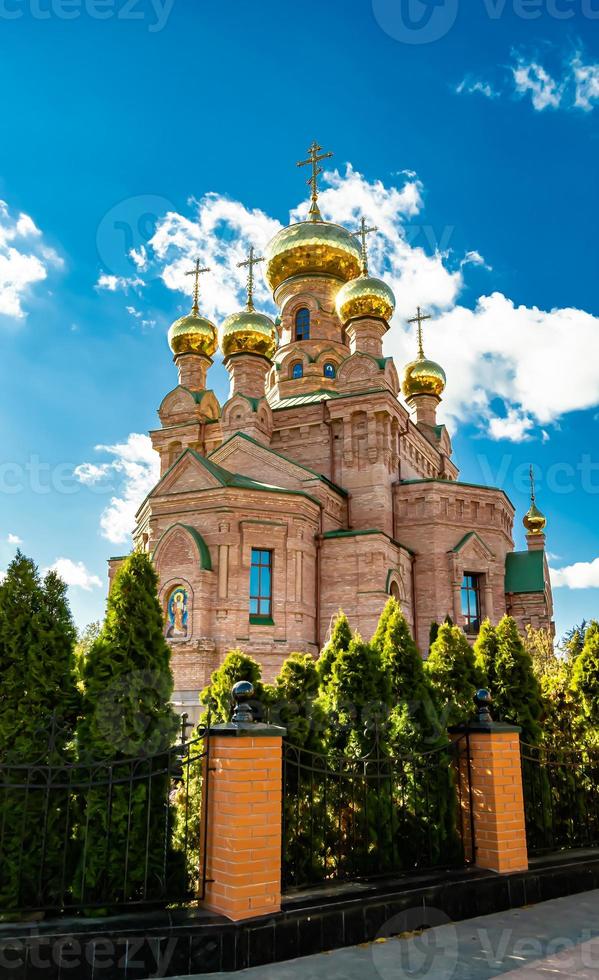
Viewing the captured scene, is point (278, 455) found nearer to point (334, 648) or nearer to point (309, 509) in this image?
point (309, 509)

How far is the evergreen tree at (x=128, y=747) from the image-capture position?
173 inches

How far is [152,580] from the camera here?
5.40 metres

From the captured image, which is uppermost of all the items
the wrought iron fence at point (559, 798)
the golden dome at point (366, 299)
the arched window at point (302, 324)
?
the arched window at point (302, 324)

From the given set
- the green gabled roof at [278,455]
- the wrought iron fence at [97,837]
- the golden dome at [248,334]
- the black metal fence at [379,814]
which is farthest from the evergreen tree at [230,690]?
the golden dome at [248,334]

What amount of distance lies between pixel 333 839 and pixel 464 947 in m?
1.25

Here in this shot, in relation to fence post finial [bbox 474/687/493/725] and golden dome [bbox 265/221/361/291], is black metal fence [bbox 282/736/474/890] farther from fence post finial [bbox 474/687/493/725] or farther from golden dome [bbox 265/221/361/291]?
golden dome [bbox 265/221/361/291]

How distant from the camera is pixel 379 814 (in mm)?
5352

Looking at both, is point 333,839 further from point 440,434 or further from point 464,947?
point 440,434

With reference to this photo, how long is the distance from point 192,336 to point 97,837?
66.4 feet

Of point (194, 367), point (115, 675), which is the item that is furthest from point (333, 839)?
point (194, 367)

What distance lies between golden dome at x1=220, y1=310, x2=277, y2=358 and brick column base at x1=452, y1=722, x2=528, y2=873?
16800mm

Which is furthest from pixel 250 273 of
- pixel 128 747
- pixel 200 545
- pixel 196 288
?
pixel 128 747

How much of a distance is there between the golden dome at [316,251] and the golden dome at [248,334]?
422cm

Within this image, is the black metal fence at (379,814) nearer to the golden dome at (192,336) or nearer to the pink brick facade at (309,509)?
the pink brick facade at (309,509)
